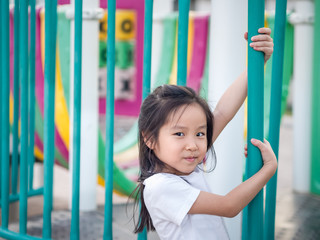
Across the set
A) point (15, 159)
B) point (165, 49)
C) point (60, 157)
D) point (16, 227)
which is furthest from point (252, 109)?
point (165, 49)

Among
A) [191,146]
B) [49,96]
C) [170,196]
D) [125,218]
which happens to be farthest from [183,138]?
[125,218]

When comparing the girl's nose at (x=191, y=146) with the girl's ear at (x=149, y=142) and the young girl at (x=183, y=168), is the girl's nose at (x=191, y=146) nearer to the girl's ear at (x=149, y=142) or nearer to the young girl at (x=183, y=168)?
the young girl at (x=183, y=168)

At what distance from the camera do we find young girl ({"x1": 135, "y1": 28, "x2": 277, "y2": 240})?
3.64 feet

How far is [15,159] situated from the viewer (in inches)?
82.4

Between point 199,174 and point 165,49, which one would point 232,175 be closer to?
point 199,174

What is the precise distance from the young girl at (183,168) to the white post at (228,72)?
29 cm

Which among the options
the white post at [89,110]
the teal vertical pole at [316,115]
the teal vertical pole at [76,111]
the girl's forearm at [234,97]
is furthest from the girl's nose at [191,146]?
the teal vertical pole at [316,115]

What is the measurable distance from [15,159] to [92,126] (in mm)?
609

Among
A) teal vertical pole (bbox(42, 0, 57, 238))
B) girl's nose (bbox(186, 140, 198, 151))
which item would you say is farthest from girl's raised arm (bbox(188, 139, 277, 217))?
teal vertical pole (bbox(42, 0, 57, 238))

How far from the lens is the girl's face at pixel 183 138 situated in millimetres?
1129

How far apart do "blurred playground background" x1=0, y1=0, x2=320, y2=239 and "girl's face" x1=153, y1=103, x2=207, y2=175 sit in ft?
0.99

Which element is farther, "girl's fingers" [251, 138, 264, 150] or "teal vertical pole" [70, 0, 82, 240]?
"teal vertical pole" [70, 0, 82, 240]

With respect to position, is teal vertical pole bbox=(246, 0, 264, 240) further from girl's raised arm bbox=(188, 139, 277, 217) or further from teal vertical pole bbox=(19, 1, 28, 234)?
teal vertical pole bbox=(19, 1, 28, 234)

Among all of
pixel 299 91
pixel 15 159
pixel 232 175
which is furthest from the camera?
pixel 299 91
